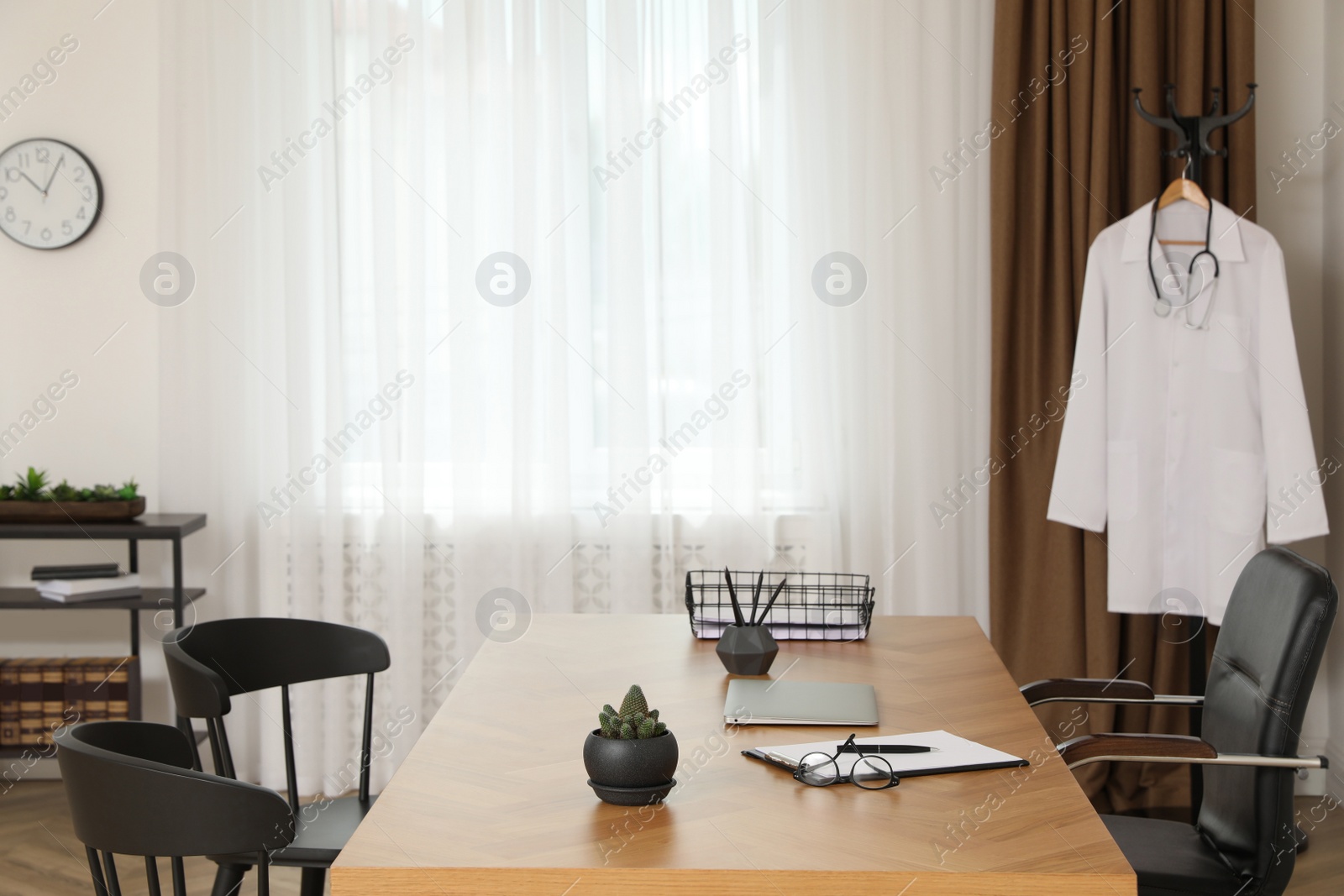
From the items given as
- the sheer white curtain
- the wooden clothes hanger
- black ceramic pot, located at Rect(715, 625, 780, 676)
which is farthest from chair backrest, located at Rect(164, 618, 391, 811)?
the wooden clothes hanger

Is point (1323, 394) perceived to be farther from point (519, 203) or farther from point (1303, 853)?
point (519, 203)

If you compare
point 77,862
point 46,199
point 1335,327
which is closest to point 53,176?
point 46,199

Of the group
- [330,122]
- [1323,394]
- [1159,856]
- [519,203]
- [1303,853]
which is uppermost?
[330,122]

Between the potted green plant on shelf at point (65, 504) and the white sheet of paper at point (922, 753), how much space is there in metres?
2.38

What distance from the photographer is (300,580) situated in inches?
138

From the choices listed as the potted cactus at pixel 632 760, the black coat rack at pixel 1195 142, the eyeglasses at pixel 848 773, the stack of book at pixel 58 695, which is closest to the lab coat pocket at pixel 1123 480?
the black coat rack at pixel 1195 142

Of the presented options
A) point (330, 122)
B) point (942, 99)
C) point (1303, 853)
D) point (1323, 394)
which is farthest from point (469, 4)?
point (1303, 853)

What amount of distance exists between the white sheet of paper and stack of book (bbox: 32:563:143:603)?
7.95 ft

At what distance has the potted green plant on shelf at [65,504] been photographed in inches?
126

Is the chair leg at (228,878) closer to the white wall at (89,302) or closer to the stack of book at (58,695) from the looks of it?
the stack of book at (58,695)

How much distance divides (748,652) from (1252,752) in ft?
2.70

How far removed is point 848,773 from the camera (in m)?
1.45

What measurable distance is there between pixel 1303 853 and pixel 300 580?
2.89 meters

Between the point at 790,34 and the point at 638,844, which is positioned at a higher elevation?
the point at 790,34
